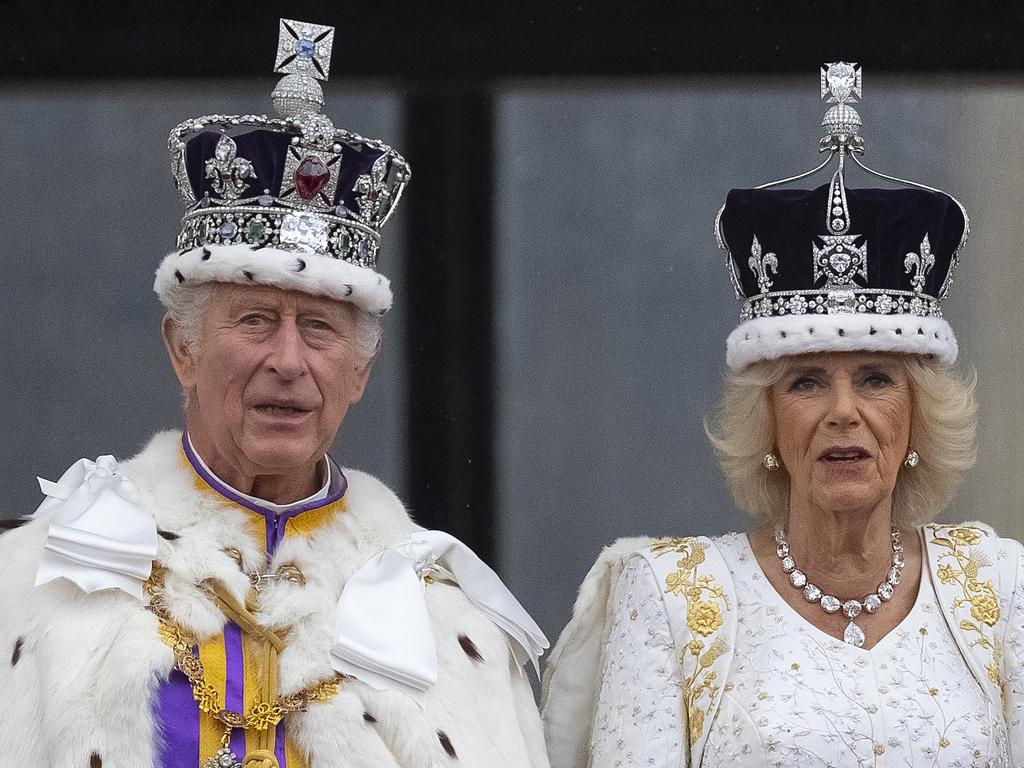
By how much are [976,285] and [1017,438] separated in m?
0.47

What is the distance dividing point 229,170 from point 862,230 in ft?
4.42

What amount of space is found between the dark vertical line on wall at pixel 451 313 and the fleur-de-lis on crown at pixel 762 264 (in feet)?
4.96

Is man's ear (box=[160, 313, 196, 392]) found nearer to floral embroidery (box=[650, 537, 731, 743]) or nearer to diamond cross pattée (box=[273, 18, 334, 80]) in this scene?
diamond cross pattée (box=[273, 18, 334, 80])

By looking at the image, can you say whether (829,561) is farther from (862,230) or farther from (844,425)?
(862,230)

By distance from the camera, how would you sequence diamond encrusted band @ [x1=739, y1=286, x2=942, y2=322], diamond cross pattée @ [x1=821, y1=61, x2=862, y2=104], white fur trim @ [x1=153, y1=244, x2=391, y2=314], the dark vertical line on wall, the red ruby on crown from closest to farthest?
1. white fur trim @ [x1=153, y1=244, x2=391, y2=314]
2. the red ruby on crown
3. diamond encrusted band @ [x1=739, y1=286, x2=942, y2=322]
4. diamond cross pattée @ [x1=821, y1=61, x2=862, y2=104]
5. the dark vertical line on wall

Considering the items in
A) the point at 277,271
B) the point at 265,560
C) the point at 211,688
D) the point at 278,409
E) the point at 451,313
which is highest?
the point at 451,313

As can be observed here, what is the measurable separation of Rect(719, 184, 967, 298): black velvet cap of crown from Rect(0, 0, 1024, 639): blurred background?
1443 millimetres

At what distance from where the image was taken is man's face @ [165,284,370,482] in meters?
3.53

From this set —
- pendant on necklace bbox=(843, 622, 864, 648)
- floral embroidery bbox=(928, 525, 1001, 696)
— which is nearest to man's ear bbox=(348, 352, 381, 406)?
pendant on necklace bbox=(843, 622, 864, 648)

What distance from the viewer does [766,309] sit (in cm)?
397

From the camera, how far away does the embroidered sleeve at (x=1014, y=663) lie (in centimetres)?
379

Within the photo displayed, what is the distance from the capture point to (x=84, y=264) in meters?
5.24

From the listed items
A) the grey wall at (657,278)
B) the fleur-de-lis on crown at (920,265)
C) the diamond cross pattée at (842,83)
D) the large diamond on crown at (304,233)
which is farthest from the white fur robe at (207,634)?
the grey wall at (657,278)

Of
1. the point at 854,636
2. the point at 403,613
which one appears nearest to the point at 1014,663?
the point at 854,636
